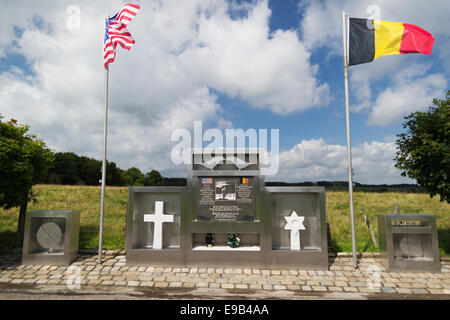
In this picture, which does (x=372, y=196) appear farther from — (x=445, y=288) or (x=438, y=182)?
(x=445, y=288)

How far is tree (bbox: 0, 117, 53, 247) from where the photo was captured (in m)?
7.03

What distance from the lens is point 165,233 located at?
7.51m

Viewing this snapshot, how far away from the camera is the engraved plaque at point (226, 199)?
7086 millimetres

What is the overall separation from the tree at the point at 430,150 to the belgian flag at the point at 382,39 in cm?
189

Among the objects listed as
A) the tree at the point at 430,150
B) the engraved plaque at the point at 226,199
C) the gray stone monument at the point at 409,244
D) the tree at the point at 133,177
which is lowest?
the gray stone monument at the point at 409,244

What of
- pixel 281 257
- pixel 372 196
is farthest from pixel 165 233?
pixel 372 196

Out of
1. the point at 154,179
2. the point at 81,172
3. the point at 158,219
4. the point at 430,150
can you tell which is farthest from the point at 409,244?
the point at 154,179

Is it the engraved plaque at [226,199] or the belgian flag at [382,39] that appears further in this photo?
the engraved plaque at [226,199]

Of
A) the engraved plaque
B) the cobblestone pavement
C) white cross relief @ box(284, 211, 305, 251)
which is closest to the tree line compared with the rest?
the cobblestone pavement

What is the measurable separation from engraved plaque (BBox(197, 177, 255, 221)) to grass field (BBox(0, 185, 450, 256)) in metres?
3.56

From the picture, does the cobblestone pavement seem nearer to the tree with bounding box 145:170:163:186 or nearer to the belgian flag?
the belgian flag

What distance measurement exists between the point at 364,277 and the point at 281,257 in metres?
2.03

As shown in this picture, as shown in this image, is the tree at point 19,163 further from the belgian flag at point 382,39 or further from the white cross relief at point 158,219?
the belgian flag at point 382,39

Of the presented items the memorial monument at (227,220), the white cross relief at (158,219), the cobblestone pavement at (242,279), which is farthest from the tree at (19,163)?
the white cross relief at (158,219)
